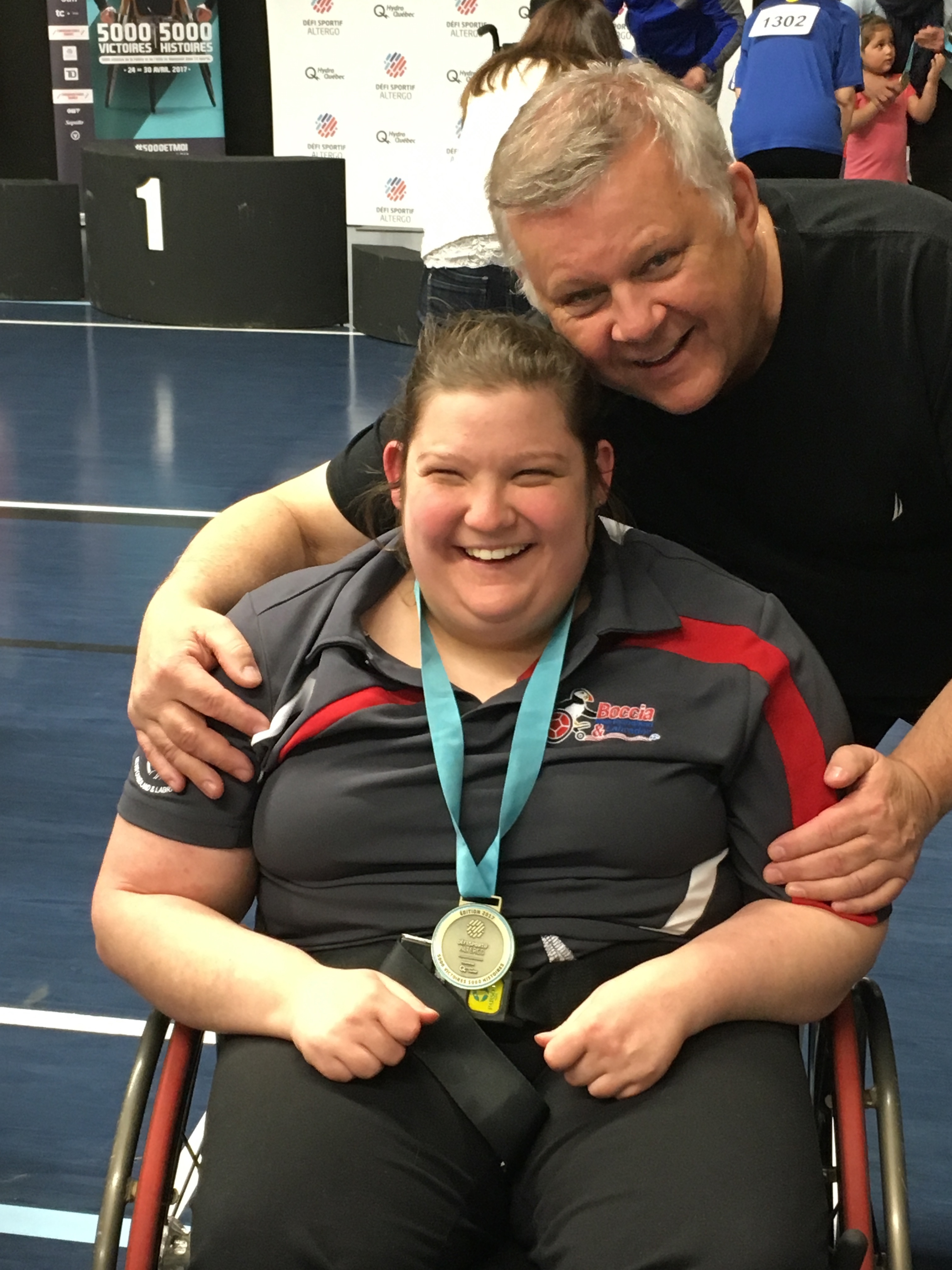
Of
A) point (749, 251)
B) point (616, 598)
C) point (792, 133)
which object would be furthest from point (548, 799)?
point (792, 133)

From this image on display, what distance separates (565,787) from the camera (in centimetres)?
141

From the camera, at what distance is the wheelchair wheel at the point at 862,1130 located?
1211mm

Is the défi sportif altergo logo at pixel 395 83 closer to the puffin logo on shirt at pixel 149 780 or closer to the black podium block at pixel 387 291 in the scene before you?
the black podium block at pixel 387 291

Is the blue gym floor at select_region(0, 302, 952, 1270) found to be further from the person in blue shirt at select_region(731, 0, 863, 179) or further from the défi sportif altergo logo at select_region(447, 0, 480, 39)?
the défi sportif altergo logo at select_region(447, 0, 480, 39)

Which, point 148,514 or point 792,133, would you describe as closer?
point 148,514

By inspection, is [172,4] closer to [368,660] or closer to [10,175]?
[10,175]

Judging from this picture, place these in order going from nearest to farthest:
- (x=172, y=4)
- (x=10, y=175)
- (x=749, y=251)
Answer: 1. (x=749, y=251)
2. (x=172, y=4)
3. (x=10, y=175)

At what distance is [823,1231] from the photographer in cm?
123

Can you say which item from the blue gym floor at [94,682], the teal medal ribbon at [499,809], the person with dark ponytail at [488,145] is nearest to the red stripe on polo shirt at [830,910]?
the teal medal ribbon at [499,809]

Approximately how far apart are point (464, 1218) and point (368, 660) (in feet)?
1.79

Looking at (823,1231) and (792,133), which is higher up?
(792,133)

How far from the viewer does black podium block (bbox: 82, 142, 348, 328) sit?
7762 mm

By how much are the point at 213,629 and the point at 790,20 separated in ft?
15.2

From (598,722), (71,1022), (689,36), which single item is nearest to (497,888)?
(598,722)
